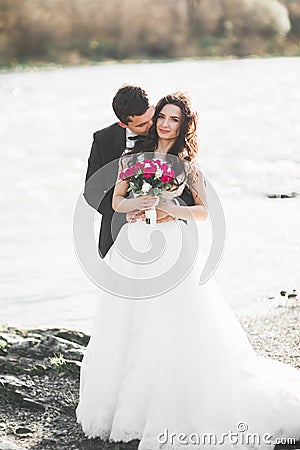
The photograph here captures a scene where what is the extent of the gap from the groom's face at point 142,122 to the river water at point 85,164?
2.16 m

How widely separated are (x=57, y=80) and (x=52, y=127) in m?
4.20

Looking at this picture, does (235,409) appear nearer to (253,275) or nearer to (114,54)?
(253,275)

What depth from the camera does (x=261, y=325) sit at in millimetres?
4488

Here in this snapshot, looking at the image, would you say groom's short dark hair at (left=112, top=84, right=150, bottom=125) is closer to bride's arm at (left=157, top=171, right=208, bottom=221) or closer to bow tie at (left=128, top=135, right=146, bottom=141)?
bow tie at (left=128, top=135, right=146, bottom=141)

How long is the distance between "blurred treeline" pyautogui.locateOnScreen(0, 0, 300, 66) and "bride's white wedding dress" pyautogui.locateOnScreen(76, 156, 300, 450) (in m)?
2.71

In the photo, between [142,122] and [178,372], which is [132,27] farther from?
[178,372]

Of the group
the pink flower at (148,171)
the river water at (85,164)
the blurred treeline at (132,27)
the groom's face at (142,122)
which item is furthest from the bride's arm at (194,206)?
the blurred treeline at (132,27)

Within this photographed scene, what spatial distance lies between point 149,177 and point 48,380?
3.87 feet

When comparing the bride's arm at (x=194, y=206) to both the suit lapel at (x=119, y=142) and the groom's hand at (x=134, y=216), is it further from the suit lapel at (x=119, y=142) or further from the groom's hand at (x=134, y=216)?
the suit lapel at (x=119, y=142)

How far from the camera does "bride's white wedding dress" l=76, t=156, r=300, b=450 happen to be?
8.73 ft

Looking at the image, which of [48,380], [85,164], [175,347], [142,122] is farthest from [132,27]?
[85,164]

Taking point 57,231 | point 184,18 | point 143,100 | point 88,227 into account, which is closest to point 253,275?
point 184,18

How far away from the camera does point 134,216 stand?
2.73 meters

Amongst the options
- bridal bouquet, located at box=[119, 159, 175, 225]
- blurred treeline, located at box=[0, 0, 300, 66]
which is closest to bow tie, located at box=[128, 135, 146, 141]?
bridal bouquet, located at box=[119, 159, 175, 225]
